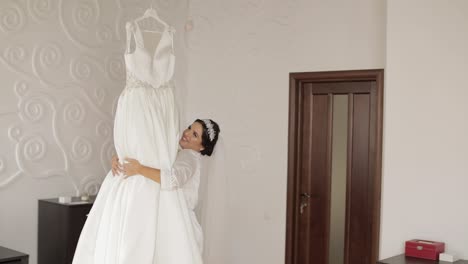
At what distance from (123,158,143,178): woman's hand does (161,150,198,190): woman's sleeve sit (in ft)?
0.41

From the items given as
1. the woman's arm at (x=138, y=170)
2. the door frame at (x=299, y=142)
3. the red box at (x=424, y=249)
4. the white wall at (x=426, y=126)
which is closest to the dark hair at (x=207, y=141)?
the woman's arm at (x=138, y=170)

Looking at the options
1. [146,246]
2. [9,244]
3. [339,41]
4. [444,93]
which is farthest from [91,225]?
[339,41]

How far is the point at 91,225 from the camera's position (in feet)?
9.91

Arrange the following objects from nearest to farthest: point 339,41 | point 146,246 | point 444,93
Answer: point 146,246, point 444,93, point 339,41

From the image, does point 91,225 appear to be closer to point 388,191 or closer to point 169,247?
point 169,247

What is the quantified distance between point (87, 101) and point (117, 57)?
0.50 m

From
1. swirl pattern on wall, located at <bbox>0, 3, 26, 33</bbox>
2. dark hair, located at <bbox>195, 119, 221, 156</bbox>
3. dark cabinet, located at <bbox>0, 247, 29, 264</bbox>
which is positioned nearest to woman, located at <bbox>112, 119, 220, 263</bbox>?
dark hair, located at <bbox>195, 119, 221, 156</bbox>

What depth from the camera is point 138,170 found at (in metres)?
2.97

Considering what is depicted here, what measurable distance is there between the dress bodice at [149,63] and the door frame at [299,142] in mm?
2019

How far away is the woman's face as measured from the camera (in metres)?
3.39

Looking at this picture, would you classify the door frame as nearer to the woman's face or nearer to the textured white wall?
the textured white wall

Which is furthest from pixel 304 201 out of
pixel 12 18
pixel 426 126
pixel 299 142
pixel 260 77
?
pixel 12 18

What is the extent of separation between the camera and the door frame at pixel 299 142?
4637 mm

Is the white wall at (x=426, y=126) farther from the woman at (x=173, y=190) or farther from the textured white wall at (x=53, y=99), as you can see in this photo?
the textured white wall at (x=53, y=99)
